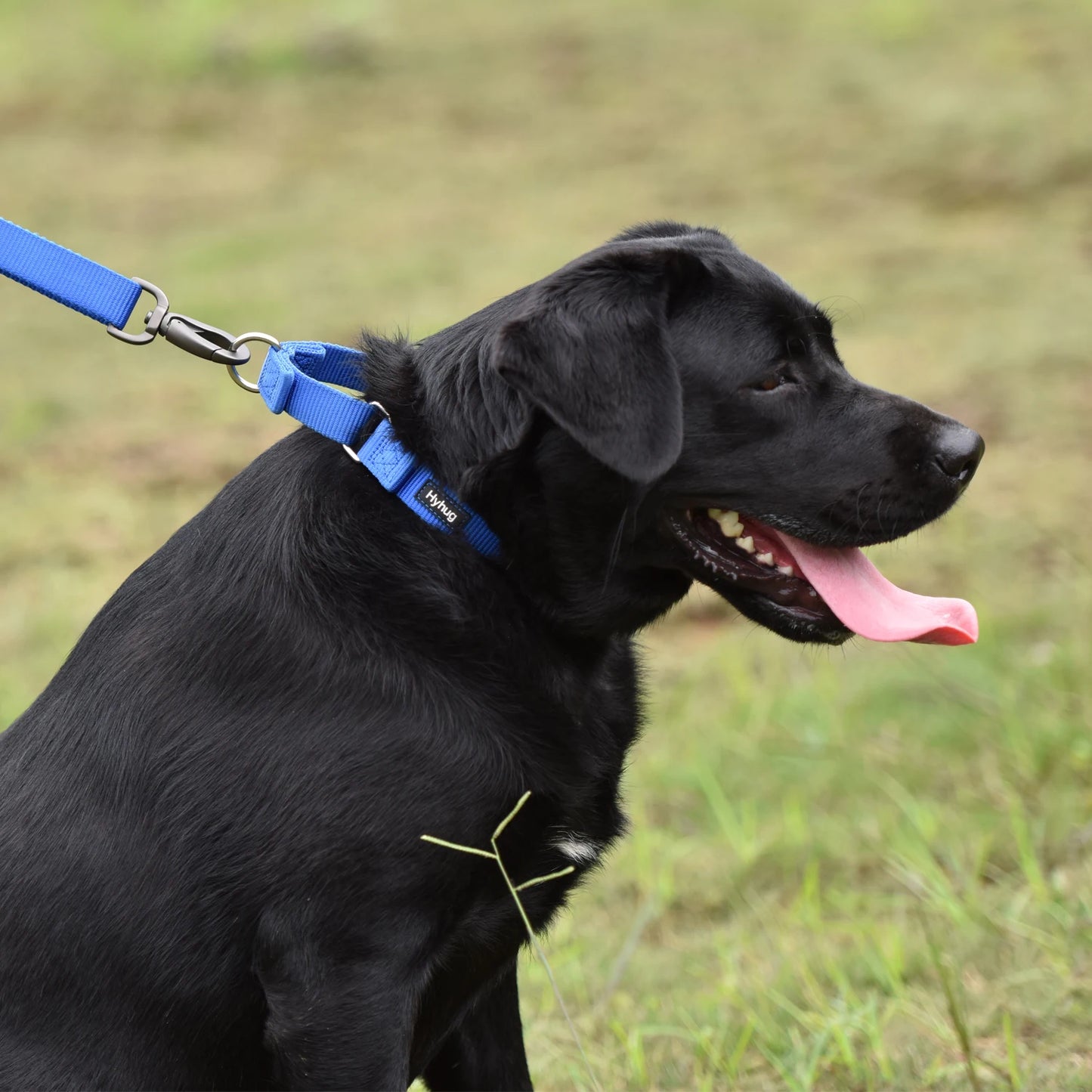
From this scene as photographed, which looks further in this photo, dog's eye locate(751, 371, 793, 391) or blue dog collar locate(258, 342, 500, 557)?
dog's eye locate(751, 371, 793, 391)

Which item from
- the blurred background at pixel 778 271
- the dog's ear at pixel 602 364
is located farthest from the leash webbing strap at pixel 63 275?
the blurred background at pixel 778 271

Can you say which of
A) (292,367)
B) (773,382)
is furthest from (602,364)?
(292,367)

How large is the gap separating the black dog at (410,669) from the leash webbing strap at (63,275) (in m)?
0.42

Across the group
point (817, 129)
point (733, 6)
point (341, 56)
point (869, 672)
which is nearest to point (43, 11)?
point (341, 56)

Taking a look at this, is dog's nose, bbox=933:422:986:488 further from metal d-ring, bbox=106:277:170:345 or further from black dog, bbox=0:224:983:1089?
metal d-ring, bbox=106:277:170:345

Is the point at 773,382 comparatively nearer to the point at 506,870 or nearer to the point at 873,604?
the point at 873,604

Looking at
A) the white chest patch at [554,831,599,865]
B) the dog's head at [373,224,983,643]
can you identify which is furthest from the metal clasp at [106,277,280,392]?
the white chest patch at [554,831,599,865]

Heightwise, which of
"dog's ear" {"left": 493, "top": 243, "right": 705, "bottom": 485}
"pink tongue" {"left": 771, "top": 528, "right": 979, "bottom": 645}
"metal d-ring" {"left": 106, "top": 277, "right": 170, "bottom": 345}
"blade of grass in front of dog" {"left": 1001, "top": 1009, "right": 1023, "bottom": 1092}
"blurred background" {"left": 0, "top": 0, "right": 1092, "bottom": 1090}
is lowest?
"blurred background" {"left": 0, "top": 0, "right": 1092, "bottom": 1090}

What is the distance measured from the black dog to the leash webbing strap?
422mm

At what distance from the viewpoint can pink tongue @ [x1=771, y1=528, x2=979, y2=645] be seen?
8.11 ft

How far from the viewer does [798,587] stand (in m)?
2.51

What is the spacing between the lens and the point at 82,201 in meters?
12.0

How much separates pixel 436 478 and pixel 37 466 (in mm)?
5995

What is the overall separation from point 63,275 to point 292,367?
0.50 meters
